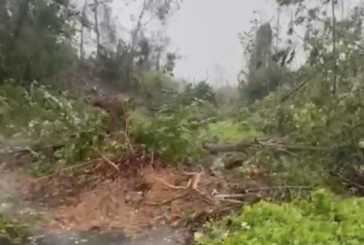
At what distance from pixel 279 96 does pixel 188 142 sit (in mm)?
1092

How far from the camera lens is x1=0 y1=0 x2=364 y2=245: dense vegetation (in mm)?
4816

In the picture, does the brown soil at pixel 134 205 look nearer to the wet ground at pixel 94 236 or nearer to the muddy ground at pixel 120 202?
the muddy ground at pixel 120 202

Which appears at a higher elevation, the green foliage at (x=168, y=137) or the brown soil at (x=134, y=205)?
the green foliage at (x=168, y=137)

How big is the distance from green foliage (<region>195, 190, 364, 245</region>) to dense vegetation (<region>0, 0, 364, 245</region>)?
25 mm

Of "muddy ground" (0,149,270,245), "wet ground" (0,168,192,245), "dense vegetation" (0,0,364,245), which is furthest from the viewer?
"dense vegetation" (0,0,364,245)

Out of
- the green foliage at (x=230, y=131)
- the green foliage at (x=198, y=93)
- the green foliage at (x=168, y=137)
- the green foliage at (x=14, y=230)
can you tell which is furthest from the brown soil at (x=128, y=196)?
the green foliage at (x=198, y=93)

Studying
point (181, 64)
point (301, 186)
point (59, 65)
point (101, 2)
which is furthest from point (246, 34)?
point (301, 186)

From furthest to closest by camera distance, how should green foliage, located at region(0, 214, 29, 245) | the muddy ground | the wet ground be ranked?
the muddy ground, the wet ground, green foliage, located at region(0, 214, 29, 245)

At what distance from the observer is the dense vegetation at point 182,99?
15.8 feet

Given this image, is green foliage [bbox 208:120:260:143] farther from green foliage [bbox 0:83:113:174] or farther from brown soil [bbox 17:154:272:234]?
green foliage [bbox 0:83:113:174]

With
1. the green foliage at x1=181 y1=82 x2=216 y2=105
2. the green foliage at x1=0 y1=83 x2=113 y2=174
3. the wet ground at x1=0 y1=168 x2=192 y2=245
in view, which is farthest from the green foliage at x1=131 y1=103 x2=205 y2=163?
the wet ground at x1=0 y1=168 x2=192 y2=245

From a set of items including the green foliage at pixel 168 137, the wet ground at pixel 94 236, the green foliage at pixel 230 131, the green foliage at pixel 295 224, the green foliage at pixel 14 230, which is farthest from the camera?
the green foliage at pixel 230 131

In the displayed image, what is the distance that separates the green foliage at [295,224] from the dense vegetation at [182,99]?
1.0 inches

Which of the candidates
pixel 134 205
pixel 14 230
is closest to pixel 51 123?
pixel 134 205
